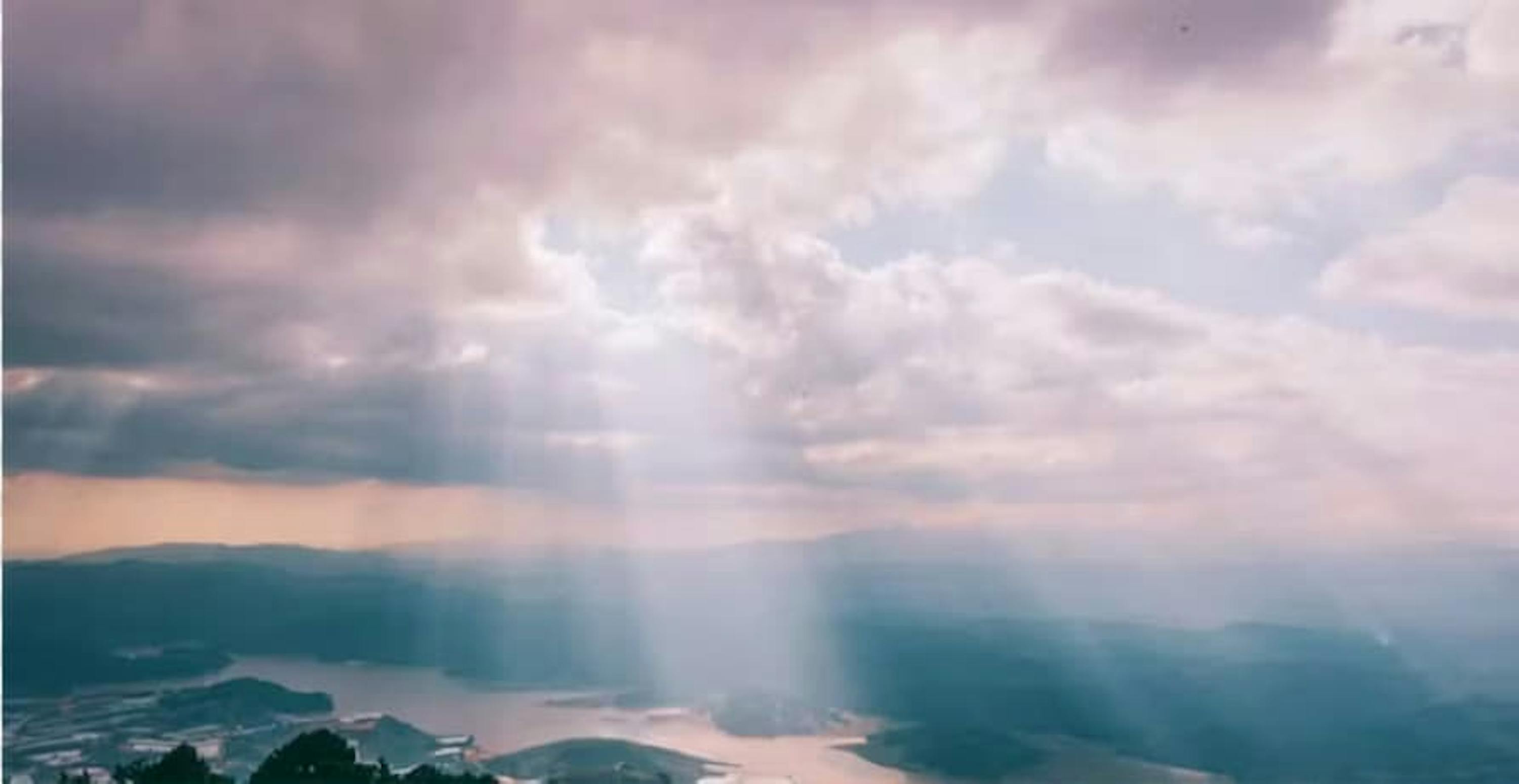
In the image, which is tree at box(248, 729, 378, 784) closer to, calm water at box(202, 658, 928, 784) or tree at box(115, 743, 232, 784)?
tree at box(115, 743, 232, 784)

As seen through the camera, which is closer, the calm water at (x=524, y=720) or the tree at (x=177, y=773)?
the tree at (x=177, y=773)

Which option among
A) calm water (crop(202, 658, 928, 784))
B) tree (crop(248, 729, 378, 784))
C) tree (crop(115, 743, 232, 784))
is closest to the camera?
tree (crop(248, 729, 378, 784))

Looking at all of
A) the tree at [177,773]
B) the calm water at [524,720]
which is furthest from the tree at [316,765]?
the calm water at [524,720]

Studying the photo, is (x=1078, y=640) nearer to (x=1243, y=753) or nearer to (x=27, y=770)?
(x=1243, y=753)

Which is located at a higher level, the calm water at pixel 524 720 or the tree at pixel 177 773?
the tree at pixel 177 773

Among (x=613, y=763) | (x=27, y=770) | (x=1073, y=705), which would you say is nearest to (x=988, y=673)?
(x=1073, y=705)

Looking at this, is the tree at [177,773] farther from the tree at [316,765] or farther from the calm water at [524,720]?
the calm water at [524,720]

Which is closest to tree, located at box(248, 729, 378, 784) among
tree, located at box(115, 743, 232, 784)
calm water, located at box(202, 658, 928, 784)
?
tree, located at box(115, 743, 232, 784)

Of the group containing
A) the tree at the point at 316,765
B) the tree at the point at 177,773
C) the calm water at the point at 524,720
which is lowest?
the calm water at the point at 524,720

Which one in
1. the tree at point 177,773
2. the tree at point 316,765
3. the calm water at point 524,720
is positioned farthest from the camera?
the calm water at point 524,720
